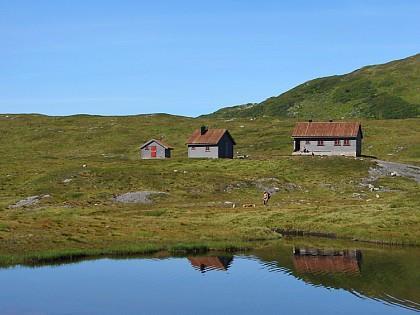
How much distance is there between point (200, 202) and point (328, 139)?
47927mm

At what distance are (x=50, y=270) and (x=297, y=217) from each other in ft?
106

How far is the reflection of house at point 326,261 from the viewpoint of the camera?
49.0 meters

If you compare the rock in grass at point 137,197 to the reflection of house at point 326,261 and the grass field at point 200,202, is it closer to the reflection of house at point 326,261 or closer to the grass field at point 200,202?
the grass field at point 200,202

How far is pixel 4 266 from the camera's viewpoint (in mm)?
47844

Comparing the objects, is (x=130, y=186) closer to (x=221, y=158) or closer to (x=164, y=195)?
(x=164, y=195)

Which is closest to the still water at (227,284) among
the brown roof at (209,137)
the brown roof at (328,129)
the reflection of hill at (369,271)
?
the reflection of hill at (369,271)

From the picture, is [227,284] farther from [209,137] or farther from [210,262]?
[209,137]

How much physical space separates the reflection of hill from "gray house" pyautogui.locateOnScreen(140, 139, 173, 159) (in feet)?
249

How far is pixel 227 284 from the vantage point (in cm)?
4434

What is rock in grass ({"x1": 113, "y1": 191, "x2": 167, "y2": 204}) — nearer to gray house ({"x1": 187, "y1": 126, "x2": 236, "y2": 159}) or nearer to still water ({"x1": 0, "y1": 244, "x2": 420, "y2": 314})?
still water ({"x1": 0, "y1": 244, "x2": 420, "y2": 314})

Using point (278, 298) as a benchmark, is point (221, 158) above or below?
above

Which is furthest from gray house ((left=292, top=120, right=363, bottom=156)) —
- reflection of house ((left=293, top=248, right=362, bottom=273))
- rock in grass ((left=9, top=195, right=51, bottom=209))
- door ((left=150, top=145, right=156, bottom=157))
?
reflection of house ((left=293, top=248, right=362, bottom=273))

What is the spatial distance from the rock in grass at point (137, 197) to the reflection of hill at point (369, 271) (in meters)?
34.1

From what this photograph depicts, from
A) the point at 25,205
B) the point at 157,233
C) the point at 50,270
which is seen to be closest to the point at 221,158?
the point at 25,205
